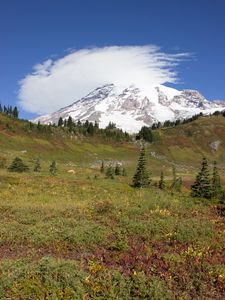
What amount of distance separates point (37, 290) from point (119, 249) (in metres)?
5.01

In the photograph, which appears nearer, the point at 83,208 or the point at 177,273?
the point at 177,273

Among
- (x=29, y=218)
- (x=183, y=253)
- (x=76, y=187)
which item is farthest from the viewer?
(x=76, y=187)

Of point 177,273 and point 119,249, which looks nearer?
point 177,273

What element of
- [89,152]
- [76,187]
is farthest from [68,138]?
[76,187]

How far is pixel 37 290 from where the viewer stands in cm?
1191

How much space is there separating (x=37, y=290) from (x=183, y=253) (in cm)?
611

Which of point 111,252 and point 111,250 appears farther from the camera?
point 111,250

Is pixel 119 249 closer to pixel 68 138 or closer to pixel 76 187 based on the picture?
pixel 76 187

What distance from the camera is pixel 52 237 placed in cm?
1742

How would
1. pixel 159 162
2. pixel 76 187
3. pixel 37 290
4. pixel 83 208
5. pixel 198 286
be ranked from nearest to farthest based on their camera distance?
pixel 37 290 → pixel 198 286 → pixel 83 208 → pixel 76 187 → pixel 159 162

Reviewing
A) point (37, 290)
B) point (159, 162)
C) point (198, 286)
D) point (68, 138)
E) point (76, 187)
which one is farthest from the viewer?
point (68, 138)

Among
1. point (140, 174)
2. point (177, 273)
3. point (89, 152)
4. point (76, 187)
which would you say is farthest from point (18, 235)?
point (89, 152)

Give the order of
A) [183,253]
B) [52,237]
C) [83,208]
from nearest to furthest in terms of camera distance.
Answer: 1. [183,253]
2. [52,237]
3. [83,208]

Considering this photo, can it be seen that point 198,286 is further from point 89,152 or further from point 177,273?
point 89,152
